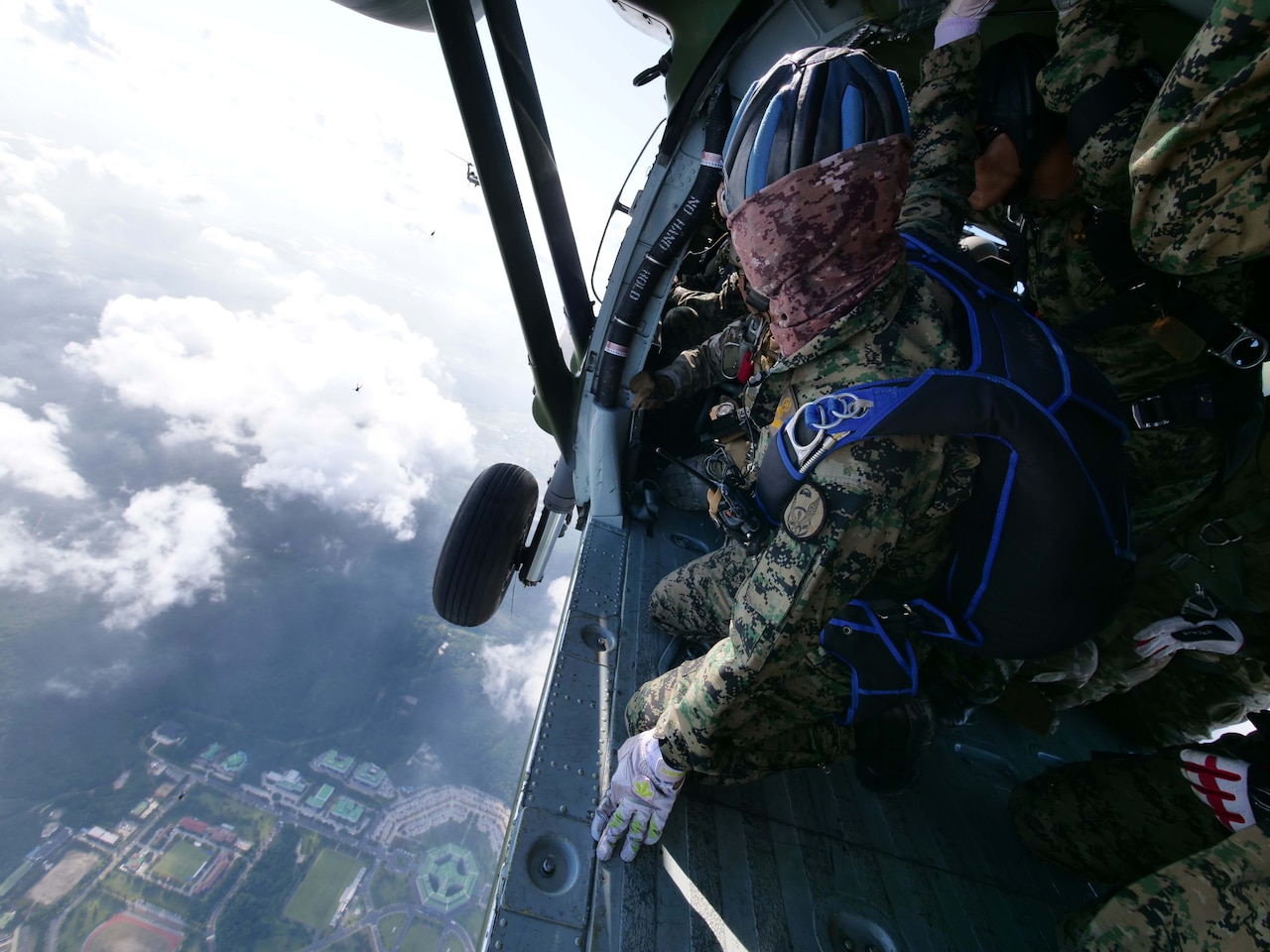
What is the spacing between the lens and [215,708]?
42688 millimetres

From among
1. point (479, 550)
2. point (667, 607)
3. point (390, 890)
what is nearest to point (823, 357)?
point (667, 607)

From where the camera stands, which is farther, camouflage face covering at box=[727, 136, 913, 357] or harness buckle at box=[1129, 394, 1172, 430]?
harness buckle at box=[1129, 394, 1172, 430]

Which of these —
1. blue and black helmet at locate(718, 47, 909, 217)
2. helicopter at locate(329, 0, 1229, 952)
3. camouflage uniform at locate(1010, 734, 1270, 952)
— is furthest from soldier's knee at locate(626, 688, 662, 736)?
blue and black helmet at locate(718, 47, 909, 217)

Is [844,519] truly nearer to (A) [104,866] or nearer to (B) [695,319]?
(B) [695,319]

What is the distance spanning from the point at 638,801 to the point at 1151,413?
226 cm

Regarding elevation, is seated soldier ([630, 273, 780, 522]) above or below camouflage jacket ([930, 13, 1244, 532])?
below

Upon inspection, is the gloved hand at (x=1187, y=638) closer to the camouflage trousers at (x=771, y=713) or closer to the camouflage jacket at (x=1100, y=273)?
the camouflage jacket at (x=1100, y=273)

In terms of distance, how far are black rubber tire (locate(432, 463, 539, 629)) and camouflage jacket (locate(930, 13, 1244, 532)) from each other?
319 centimetres

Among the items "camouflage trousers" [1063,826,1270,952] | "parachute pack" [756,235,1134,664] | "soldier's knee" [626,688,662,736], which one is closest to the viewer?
"camouflage trousers" [1063,826,1270,952]

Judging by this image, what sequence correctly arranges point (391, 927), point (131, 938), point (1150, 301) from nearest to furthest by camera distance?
point (1150, 301), point (131, 938), point (391, 927)

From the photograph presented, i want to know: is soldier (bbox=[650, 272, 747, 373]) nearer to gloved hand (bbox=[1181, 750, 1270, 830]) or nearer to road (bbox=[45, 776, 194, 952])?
gloved hand (bbox=[1181, 750, 1270, 830])

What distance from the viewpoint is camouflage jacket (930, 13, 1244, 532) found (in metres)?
1.68

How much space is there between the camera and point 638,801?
64.5 inches

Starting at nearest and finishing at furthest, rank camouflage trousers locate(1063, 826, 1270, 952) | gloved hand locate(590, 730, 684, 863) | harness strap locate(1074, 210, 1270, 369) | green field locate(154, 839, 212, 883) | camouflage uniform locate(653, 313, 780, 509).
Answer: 1. camouflage trousers locate(1063, 826, 1270, 952)
2. gloved hand locate(590, 730, 684, 863)
3. harness strap locate(1074, 210, 1270, 369)
4. camouflage uniform locate(653, 313, 780, 509)
5. green field locate(154, 839, 212, 883)
